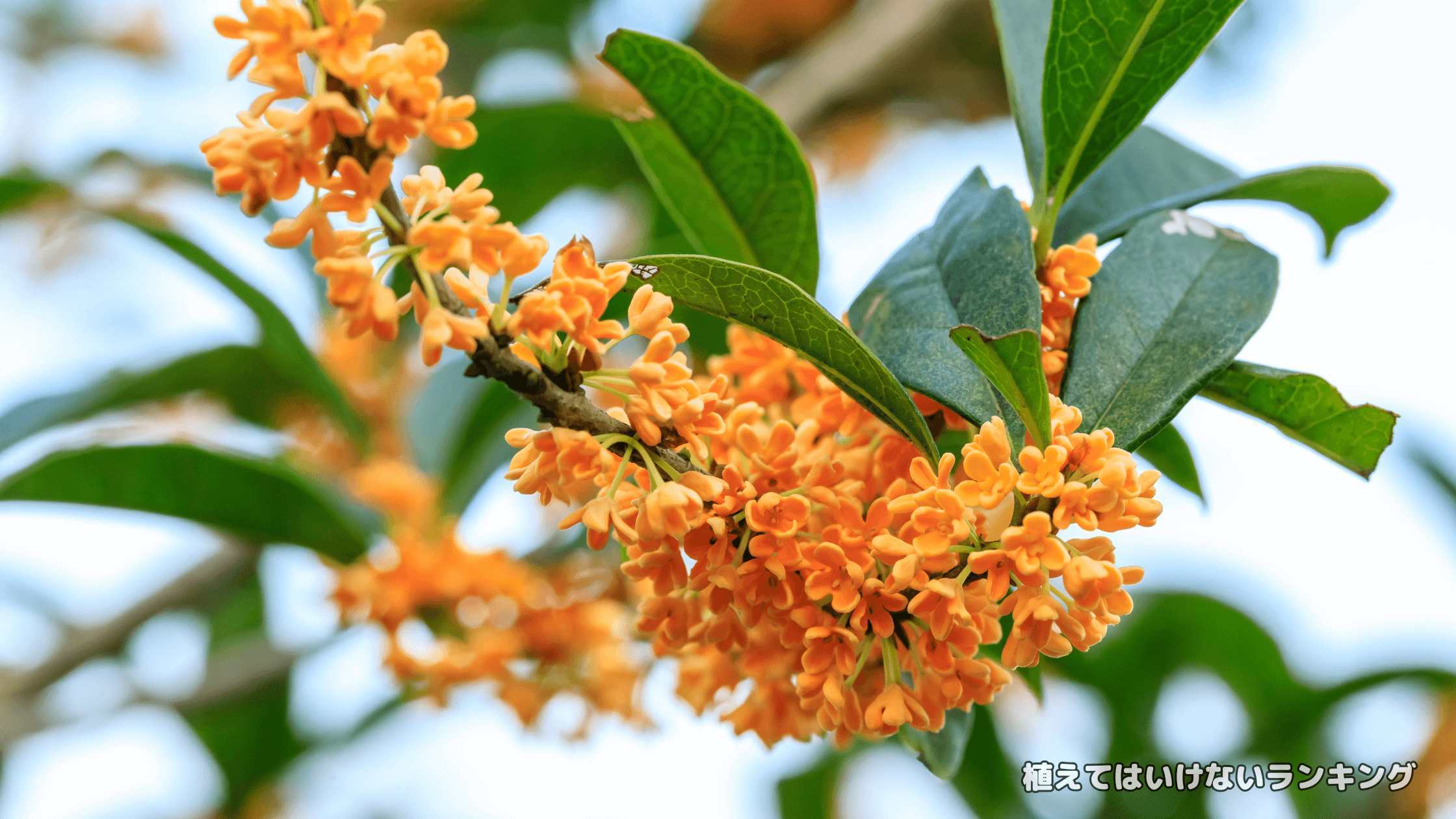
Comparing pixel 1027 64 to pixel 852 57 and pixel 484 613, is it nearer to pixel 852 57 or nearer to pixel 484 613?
pixel 484 613

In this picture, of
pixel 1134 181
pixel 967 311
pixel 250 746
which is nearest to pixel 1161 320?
pixel 967 311

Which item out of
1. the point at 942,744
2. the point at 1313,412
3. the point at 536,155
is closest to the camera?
the point at 1313,412

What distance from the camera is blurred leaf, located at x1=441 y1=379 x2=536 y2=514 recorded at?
2307mm

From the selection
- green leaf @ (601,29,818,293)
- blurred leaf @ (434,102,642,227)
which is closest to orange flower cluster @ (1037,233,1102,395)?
green leaf @ (601,29,818,293)

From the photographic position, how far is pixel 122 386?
2.18 metres

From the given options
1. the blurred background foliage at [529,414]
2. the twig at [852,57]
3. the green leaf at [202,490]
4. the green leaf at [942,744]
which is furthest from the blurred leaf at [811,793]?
the green leaf at [942,744]

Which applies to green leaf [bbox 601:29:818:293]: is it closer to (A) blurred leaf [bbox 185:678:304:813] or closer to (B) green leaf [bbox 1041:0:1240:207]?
(B) green leaf [bbox 1041:0:1240:207]

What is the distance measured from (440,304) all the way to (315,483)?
1.32 metres

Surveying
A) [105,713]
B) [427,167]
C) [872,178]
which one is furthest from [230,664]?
[872,178]

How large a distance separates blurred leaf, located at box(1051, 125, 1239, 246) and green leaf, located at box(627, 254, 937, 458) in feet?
1.52

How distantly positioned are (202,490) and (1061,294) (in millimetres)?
1617

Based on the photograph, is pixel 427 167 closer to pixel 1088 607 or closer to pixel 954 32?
pixel 1088 607

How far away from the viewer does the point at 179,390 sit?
2426 mm

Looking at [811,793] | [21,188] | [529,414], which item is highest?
[21,188]
